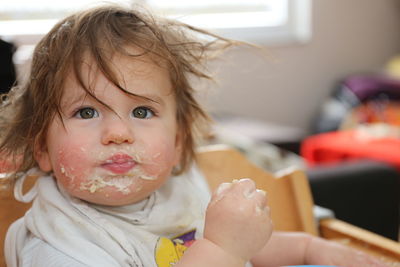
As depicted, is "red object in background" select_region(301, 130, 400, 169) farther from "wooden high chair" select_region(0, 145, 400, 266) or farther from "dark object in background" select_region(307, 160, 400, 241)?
"wooden high chair" select_region(0, 145, 400, 266)

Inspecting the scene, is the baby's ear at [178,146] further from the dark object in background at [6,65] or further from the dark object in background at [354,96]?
the dark object in background at [354,96]

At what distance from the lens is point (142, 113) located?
2.30 feet

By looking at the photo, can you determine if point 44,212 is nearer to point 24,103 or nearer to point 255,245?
point 24,103

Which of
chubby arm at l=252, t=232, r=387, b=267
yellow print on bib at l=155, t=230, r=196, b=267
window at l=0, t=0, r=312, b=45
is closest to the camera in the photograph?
yellow print on bib at l=155, t=230, r=196, b=267

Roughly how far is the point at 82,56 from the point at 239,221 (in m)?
0.27

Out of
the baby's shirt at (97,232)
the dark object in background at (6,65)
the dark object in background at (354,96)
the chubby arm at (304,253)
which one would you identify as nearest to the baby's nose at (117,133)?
the baby's shirt at (97,232)

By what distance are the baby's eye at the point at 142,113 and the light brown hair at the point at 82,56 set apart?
1.6 inches

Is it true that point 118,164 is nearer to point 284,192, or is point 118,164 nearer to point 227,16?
point 284,192

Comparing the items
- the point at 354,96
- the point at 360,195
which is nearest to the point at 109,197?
the point at 360,195

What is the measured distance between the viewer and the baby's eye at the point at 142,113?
0.69m

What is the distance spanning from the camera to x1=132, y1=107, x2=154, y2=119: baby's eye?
2.27 feet

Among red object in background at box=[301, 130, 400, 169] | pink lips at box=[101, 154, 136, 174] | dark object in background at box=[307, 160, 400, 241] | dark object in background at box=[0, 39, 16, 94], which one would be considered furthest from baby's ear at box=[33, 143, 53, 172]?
red object in background at box=[301, 130, 400, 169]

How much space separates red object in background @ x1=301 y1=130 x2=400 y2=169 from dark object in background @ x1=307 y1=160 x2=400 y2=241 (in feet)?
1.61

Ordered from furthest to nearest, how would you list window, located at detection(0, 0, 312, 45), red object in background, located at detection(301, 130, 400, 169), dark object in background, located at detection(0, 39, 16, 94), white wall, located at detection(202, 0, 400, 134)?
white wall, located at detection(202, 0, 400, 134) < window, located at detection(0, 0, 312, 45) < red object in background, located at detection(301, 130, 400, 169) < dark object in background, located at detection(0, 39, 16, 94)
